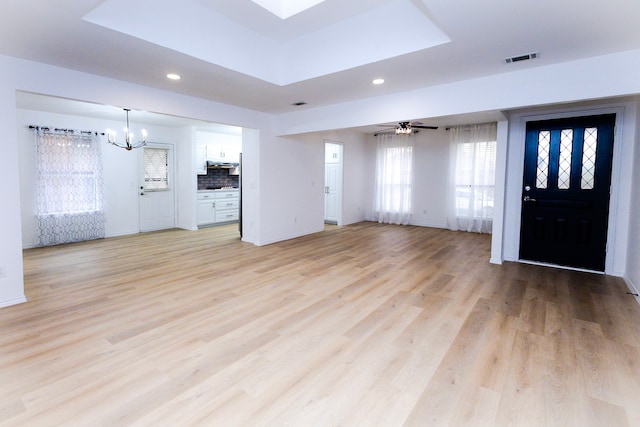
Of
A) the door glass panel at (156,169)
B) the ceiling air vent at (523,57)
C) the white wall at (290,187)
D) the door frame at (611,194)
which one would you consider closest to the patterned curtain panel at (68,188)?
the door glass panel at (156,169)

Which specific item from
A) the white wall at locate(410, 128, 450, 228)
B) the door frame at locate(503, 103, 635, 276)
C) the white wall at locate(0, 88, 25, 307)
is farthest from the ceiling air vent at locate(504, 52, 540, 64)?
the white wall at locate(0, 88, 25, 307)

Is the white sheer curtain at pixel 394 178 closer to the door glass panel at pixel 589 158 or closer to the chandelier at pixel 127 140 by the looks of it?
the door glass panel at pixel 589 158

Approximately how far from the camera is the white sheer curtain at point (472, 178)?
23.1ft

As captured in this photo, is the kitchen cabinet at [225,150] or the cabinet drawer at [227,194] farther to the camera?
the cabinet drawer at [227,194]

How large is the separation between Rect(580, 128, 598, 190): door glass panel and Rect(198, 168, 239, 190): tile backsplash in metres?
7.73

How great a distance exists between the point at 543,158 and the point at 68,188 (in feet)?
26.6

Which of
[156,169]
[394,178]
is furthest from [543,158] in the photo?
[156,169]

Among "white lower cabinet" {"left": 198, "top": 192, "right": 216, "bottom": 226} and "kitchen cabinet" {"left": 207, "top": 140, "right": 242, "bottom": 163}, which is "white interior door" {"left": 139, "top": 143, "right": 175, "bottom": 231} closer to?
"white lower cabinet" {"left": 198, "top": 192, "right": 216, "bottom": 226}

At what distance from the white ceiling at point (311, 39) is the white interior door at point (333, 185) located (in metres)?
4.19

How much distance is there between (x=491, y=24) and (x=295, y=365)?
2919mm

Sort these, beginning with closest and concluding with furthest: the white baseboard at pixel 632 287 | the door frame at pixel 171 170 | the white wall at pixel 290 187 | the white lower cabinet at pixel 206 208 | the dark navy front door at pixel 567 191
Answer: the white baseboard at pixel 632 287
the dark navy front door at pixel 567 191
the white wall at pixel 290 187
the door frame at pixel 171 170
the white lower cabinet at pixel 206 208

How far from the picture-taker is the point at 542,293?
11.8 feet

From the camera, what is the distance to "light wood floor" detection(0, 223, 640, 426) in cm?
179

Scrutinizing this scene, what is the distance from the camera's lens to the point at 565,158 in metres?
4.47
